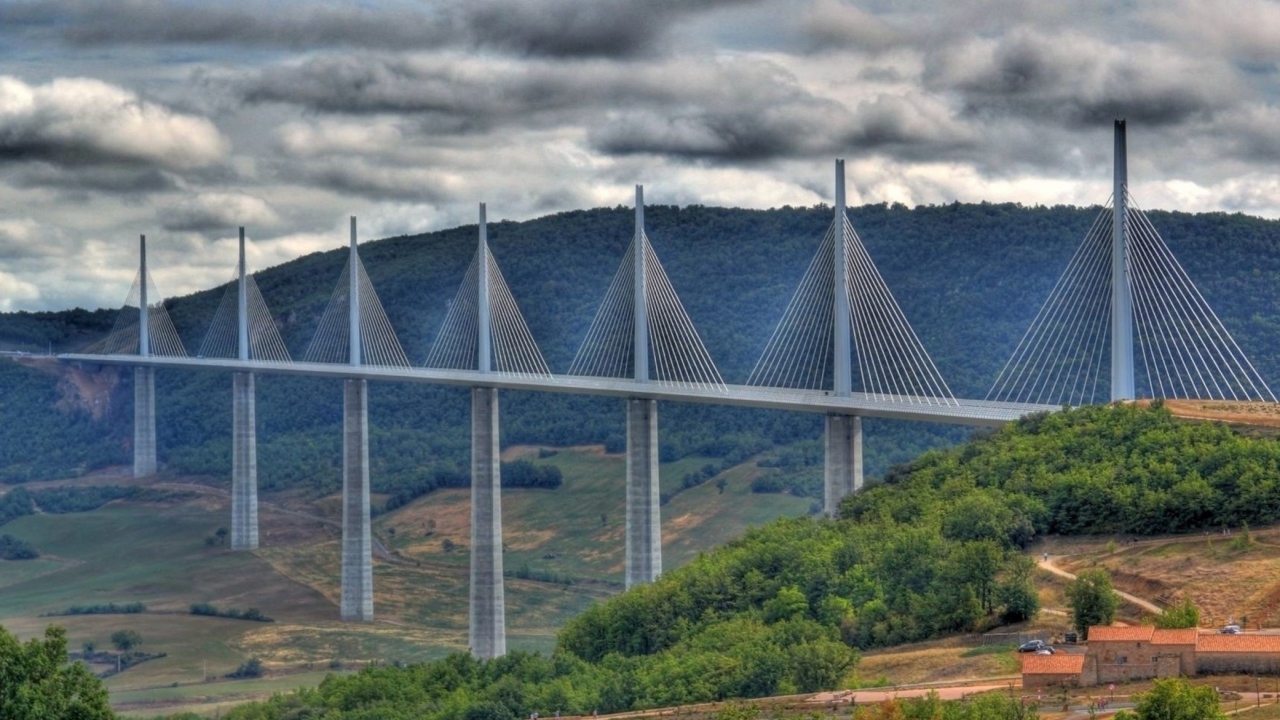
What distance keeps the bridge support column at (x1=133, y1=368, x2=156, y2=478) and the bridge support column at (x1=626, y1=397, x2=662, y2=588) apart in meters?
67.9

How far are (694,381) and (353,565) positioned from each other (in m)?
21.7

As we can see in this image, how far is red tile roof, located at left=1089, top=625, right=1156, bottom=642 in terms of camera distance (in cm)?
4106

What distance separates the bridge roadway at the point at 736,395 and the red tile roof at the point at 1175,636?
16.5m

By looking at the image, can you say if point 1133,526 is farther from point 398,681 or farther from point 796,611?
point 398,681

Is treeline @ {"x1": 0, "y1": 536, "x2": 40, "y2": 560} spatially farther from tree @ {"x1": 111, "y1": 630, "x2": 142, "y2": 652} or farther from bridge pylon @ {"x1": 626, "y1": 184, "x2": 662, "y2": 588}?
bridge pylon @ {"x1": 626, "y1": 184, "x2": 662, "y2": 588}

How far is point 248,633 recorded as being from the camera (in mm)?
85812

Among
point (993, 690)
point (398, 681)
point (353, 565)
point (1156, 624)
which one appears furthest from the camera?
point (353, 565)

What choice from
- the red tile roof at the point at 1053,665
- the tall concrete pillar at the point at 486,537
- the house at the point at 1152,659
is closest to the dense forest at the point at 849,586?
the red tile roof at the point at 1053,665

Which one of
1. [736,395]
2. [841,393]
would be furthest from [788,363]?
[841,393]

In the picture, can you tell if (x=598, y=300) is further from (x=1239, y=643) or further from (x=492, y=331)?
(x=1239, y=643)

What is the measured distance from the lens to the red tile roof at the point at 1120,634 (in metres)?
41.1

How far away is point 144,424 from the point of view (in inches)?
5325

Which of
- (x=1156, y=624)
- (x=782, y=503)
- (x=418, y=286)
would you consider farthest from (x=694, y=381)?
(x=418, y=286)

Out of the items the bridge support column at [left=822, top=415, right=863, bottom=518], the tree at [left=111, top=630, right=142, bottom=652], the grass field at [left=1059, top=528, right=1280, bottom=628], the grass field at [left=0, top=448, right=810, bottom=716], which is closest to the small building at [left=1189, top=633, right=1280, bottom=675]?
the grass field at [left=1059, top=528, right=1280, bottom=628]
